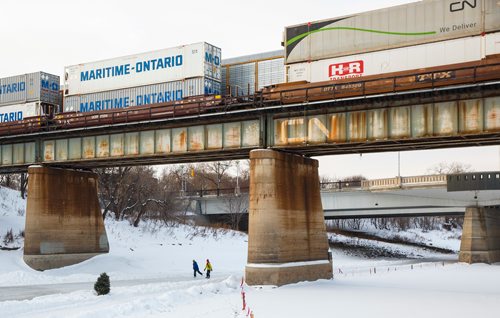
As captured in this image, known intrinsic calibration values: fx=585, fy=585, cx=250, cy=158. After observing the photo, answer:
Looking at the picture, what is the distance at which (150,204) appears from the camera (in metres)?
68.6

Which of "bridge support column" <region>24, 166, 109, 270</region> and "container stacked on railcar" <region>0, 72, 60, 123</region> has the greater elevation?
"container stacked on railcar" <region>0, 72, 60, 123</region>

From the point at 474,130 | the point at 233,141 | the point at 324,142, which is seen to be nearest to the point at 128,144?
the point at 233,141

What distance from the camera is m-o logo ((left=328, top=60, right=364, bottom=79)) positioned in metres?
30.4

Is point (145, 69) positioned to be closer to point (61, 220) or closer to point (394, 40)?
point (61, 220)

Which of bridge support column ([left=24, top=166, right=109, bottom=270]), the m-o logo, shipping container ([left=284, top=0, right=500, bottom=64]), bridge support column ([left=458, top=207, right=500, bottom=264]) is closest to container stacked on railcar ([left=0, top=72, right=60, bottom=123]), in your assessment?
bridge support column ([left=24, top=166, right=109, bottom=270])

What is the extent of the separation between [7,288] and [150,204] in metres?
36.3

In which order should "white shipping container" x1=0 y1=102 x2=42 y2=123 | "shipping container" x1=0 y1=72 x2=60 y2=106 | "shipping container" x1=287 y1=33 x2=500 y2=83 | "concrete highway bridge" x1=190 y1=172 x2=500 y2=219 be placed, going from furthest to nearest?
1. "concrete highway bridge" x1=190 y1=172 x2=500 y2=219
2. "white shipping container" x1=0 y1=102 x2=42 y2=123
3. "shipping container" x1=0 y1=72 x2=60 y2=106
4. "shipping container" x1=287 y1=33 x2=500 y2=83

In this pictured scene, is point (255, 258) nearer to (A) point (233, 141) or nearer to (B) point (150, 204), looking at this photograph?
(A) point (233, 141)

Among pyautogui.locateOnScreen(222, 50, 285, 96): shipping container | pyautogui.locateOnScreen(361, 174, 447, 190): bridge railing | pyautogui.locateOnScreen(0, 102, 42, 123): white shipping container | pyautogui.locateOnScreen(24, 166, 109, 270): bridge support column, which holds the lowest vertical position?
pyautogui.locateOnScreen(24, 166, 109, 270): bridge support column

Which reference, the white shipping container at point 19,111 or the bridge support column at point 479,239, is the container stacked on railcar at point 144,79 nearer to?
the white shipping container at point 19,111

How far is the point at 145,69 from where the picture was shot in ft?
131

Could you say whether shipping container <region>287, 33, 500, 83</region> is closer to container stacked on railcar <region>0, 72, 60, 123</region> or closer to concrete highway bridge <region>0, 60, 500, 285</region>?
concrete highway bridge <region>0, 60, 500, 285</region>

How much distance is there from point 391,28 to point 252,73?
9.60m

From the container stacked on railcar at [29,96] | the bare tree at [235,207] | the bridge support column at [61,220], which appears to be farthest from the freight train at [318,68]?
the bare tree at [235,207]
